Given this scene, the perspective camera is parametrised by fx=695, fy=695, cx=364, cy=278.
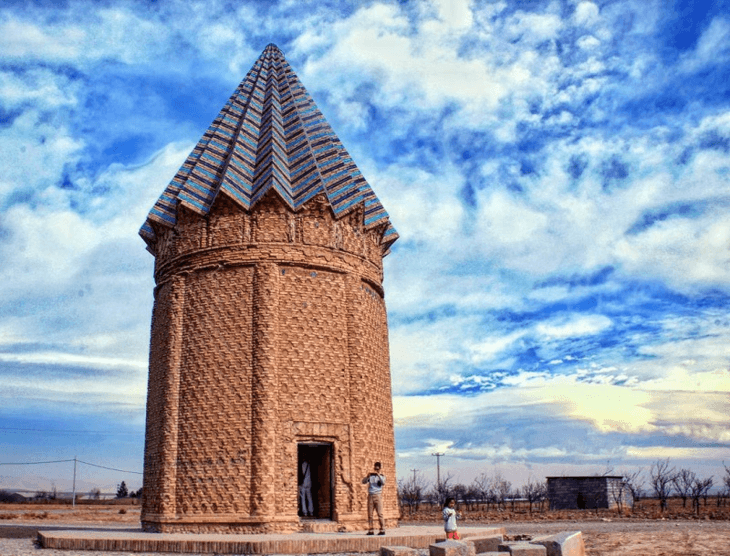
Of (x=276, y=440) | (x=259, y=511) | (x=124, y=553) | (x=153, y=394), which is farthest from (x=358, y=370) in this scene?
(x=124, y=553)

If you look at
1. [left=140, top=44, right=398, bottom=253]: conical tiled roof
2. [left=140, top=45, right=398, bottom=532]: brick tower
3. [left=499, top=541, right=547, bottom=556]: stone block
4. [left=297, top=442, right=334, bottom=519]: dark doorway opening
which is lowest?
[left=499, top=541, right=547, bottom=556]: stone block

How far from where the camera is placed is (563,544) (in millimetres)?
8703

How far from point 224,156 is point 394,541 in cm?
942

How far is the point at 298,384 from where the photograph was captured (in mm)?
14078

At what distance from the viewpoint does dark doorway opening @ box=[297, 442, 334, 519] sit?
46.1 ft

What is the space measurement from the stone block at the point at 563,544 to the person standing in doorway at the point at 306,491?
6.52 meters

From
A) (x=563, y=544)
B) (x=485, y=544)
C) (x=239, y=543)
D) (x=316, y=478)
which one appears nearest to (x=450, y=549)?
(x=563, y=544)

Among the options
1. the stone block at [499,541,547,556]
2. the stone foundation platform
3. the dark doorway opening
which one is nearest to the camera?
the stone block at [499,541,547,556]

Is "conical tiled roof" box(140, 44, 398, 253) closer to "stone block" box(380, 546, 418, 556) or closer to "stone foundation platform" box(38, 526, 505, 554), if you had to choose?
"stone foundation platform" box(38, 526, 505, 554)

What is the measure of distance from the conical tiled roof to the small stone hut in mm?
25375

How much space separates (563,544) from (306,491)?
23.7 feet

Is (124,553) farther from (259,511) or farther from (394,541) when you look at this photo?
(394,541)

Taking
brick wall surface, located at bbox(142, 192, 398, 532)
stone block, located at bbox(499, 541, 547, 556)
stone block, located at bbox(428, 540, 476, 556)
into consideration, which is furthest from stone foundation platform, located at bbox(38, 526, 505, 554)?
stone block, located at bbox(499, 541, 547, 556)

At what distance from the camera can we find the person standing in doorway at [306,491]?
14.6 metres
